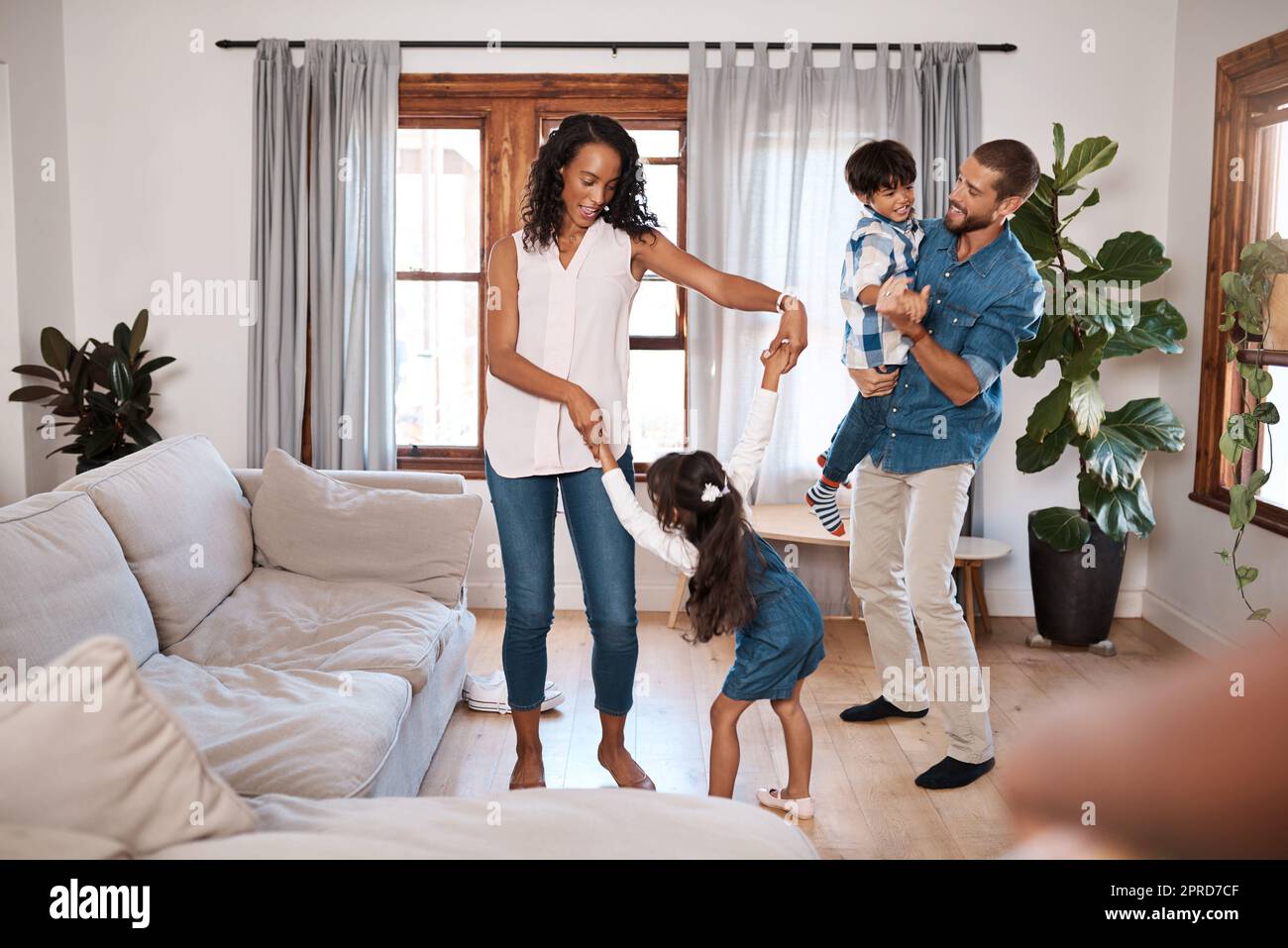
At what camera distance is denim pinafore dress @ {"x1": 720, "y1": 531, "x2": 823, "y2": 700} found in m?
2.45

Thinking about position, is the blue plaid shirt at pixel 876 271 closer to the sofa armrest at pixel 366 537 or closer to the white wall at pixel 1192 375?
the sofa armrest at pixel 366 537

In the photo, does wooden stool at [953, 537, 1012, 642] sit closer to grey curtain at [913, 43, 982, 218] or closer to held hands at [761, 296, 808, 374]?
grey curtain at [913, 43, 982, 218]

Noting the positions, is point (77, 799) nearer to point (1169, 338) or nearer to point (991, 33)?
point (1169, 338)

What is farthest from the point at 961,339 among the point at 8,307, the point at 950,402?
the point at 8,307

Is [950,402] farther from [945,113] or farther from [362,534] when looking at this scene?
[945,113]

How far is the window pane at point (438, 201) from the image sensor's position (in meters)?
4.69

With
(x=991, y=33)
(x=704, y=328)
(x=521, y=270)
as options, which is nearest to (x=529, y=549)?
(x=521, y=270)

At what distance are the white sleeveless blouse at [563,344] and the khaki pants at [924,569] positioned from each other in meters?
0.78

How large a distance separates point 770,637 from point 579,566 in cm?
45

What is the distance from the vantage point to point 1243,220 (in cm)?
391

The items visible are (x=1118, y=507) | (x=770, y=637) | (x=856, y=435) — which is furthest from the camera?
(x=1118, y=507)
